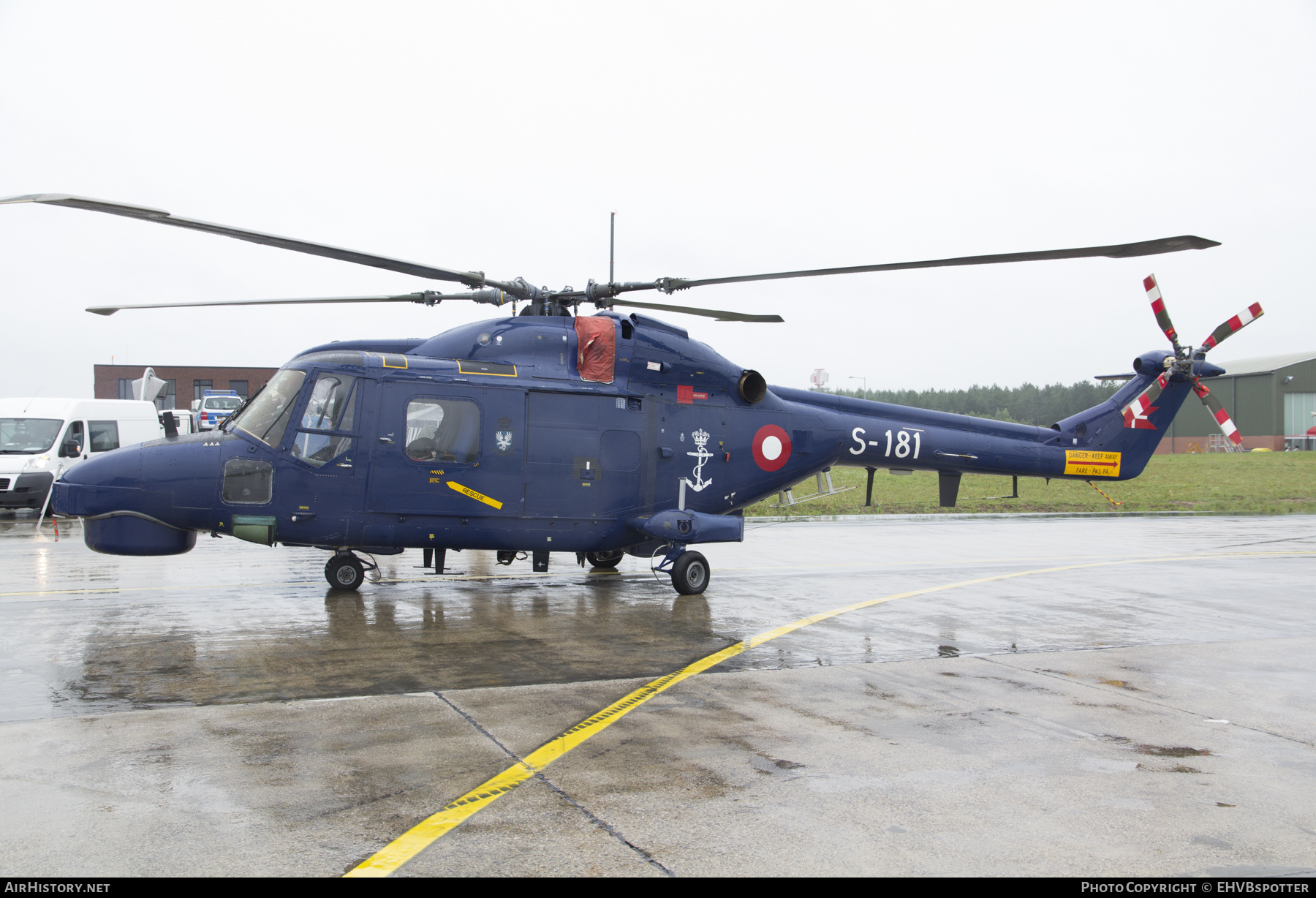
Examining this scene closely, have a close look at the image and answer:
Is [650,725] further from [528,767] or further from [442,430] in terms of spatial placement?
[442,430]

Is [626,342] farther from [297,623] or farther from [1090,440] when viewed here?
[1090,440]

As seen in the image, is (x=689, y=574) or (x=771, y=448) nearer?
(x=689, y=574)

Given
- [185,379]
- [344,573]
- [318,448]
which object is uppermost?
[185,379]

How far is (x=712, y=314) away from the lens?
1240 centimetres

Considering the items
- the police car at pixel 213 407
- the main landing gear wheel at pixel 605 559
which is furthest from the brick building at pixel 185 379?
the main landing gear wheel at pixel 605 559

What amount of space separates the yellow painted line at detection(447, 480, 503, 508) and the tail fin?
373 inches

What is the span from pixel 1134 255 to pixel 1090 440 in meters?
6.67

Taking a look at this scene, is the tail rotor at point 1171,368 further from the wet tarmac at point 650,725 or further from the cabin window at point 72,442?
the cabin window at point 72,442

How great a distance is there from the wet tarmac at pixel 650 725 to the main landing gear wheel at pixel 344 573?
198 millimetres

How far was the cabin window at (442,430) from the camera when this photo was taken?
10250 millimetres

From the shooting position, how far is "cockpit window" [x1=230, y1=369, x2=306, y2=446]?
388 inches

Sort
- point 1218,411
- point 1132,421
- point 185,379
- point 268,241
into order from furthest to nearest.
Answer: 1. point 185,379
2. point 1132,421
3. point 1218,411
4. point 268,241

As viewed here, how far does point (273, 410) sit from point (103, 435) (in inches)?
607

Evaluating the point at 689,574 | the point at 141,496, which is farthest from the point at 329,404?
the point at 689,574
